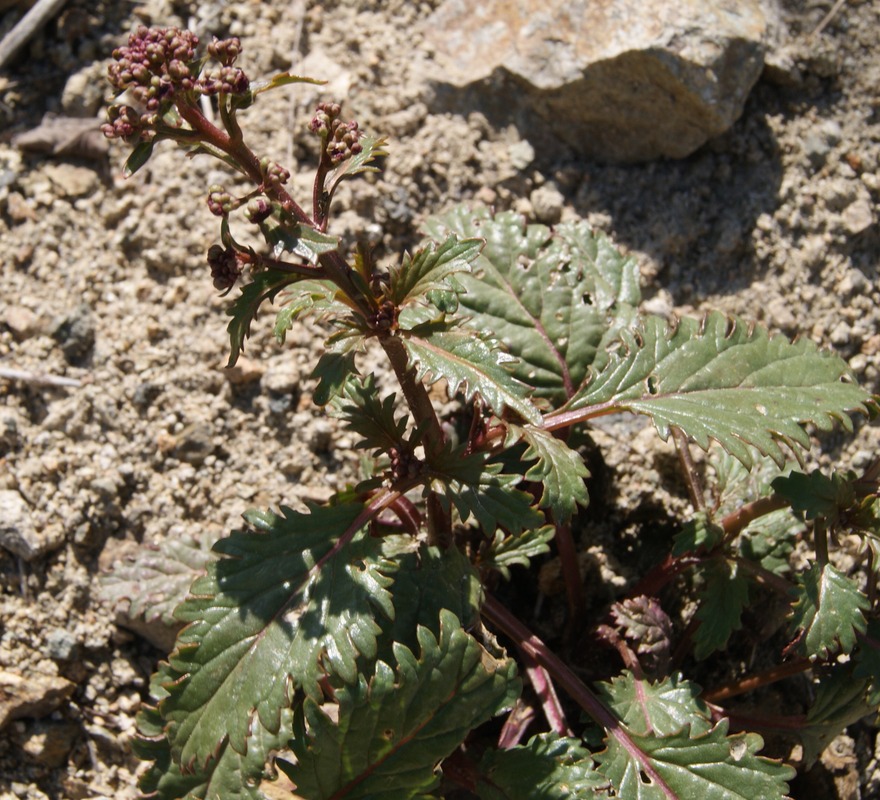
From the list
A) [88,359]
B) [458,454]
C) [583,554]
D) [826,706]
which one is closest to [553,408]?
[583,554]

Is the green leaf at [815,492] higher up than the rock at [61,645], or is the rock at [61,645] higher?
the green leaf at [815,492]

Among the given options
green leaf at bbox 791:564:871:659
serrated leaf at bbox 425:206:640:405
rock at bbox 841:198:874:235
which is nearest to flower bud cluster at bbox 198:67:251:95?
serrated leaf at bbox 425:206:640:405

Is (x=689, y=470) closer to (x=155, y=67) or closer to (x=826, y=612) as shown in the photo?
(x=826, y=612)

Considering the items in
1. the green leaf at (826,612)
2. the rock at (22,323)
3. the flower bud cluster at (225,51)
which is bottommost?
the green leaf at (826,612)

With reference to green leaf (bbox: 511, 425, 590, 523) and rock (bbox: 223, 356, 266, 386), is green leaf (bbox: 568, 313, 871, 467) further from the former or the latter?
rock (bbox: 223, 356, 266, 386)

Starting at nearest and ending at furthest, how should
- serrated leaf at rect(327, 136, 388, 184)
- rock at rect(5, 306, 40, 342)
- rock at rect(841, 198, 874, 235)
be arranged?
serrated leaf at rect(327, 136, 388, 184)
rock at rect(5, 306, 40, 342)
rock at rect(841, 198, 874, 235)

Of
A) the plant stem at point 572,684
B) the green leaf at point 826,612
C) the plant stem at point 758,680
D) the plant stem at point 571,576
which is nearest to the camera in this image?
the green leaf at point 826,612

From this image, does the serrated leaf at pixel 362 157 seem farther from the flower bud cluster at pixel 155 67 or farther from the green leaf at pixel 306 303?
the flower bud cluster at pixel 155 67

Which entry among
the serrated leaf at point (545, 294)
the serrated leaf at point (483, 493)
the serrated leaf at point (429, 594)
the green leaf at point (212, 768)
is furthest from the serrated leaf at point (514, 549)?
the green leaf at point (212, 768)
